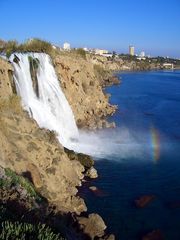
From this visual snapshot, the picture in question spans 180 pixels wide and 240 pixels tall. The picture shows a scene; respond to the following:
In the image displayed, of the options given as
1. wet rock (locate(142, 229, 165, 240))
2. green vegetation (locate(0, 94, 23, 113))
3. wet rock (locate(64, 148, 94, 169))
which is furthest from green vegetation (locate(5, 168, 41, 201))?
wet rock (locate(64, 148, 94, 169))

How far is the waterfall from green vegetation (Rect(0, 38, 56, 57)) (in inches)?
72.1

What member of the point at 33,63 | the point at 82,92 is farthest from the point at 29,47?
the point at 82,92

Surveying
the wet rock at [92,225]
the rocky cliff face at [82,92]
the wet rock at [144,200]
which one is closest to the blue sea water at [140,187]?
the wet rock at [144,200]

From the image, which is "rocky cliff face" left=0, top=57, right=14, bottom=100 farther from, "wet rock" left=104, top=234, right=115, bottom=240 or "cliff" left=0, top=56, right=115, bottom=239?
"wet rock" left=104, top=234, right=115, bottom=240

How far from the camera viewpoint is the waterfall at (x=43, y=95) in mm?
28156

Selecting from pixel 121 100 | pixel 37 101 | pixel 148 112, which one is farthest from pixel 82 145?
pixel 121 100

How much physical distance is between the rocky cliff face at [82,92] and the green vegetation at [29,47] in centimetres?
135

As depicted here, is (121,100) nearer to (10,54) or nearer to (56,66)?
(56,66)

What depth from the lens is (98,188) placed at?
21.6m

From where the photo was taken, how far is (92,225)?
16844 millimetres

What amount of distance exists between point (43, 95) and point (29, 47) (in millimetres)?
6030

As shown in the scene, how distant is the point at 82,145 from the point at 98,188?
8.66 m

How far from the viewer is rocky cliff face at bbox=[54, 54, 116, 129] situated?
125 feet

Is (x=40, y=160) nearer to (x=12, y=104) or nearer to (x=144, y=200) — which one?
(x=12, y=104)
